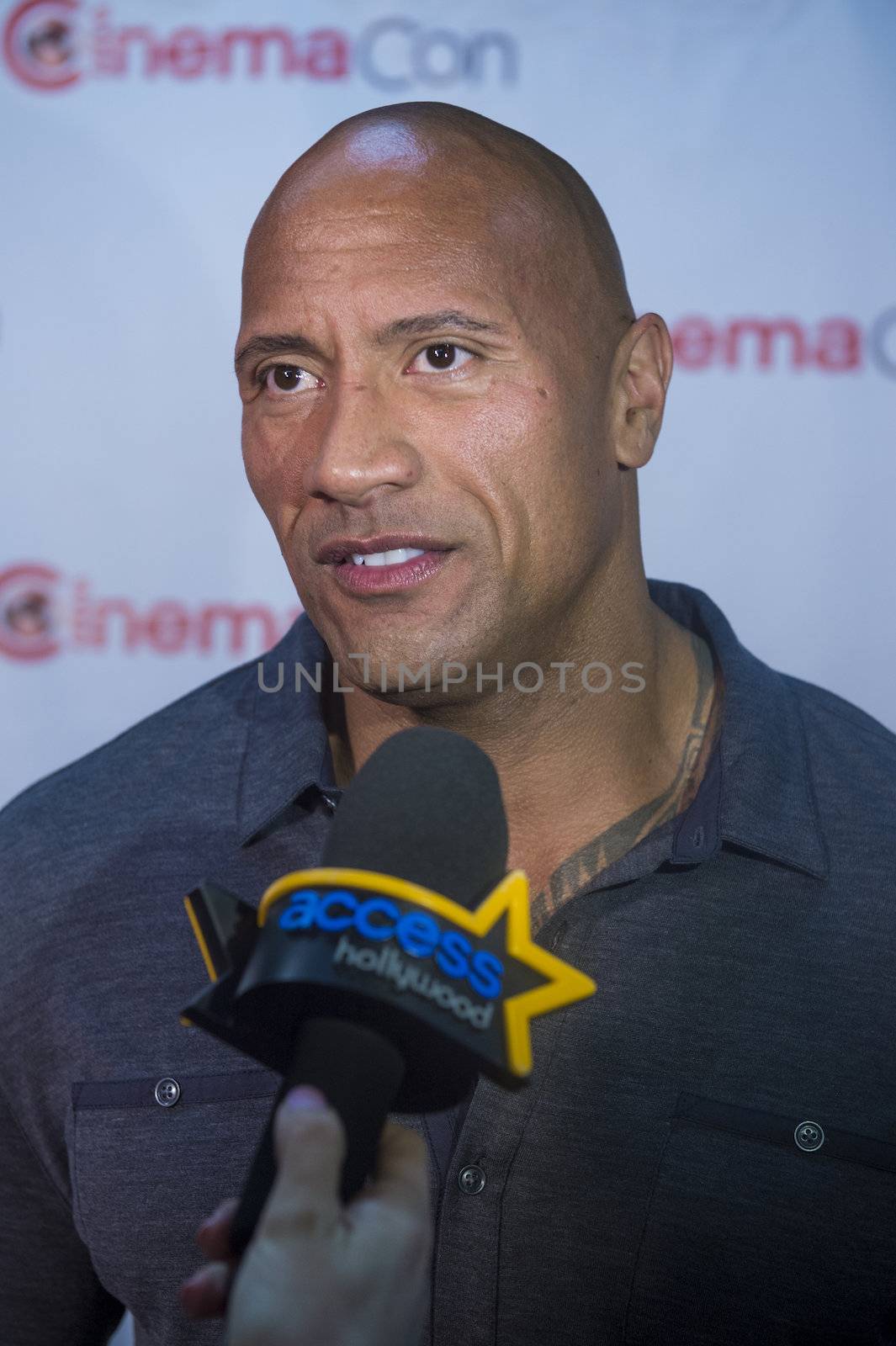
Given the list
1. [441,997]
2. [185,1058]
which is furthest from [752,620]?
[441,997]

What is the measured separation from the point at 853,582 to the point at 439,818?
55.4 inches

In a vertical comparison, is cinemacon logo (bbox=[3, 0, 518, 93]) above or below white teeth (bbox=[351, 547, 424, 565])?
above

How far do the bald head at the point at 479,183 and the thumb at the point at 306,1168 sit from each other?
107 cm

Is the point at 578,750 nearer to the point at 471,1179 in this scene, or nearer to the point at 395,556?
the point at 395,556

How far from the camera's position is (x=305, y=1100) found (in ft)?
2.57

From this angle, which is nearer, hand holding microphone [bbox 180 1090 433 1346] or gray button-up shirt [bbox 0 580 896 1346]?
hand holding microphone [bbox 180 1090 433 1346]

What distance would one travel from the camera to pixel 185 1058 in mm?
1567

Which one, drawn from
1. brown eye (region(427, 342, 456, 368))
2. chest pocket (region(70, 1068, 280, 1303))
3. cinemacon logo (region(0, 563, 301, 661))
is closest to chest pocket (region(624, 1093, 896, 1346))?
chest pocket (region(70, 1068, 280, 1303))

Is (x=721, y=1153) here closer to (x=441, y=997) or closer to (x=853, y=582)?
(x=441, y=997)

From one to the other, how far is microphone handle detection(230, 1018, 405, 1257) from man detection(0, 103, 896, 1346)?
62 cm

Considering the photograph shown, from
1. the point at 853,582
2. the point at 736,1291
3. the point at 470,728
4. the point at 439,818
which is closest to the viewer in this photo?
the point at 439,818

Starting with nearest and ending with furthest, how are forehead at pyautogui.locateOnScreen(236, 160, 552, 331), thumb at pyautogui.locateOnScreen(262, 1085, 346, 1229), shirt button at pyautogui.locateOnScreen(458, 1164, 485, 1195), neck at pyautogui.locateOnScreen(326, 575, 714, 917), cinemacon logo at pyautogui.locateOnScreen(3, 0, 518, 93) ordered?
thumb at pyautogui.locateOnScreen(262, 1085, 346, 1229) < shirt button at pyautogui.locateOnScreen(458, 1164, 485, 1195) < forehead at pyautogui.locateOnScreen(236, 160, 552, 331) < neck at pyautogui.locateOnScreen(326, 575, 714, 917) < cinemacon logo at pyautogui.locateOnScreen(3, 0, 518, 93)

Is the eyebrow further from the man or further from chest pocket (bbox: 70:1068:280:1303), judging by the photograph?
chest pocket (bbox: 70:1068:280:1303)

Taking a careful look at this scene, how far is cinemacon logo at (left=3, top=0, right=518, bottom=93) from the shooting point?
219 cm
